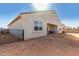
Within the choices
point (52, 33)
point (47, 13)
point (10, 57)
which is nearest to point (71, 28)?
point (52, 33)

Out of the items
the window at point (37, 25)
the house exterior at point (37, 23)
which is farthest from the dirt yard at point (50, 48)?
the window at point (37, 25)

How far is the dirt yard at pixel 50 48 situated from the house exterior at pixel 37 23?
46.5 inches

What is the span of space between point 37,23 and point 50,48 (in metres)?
3.30

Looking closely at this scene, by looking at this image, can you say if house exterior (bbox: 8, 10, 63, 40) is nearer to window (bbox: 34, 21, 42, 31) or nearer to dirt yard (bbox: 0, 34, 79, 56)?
A: window (bbox: 34, 21, 42, 31)

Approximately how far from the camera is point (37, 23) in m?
11.4

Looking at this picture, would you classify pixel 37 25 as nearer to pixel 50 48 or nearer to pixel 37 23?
pixel 37 23

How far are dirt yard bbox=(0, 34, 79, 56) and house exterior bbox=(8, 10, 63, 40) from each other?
1181mm

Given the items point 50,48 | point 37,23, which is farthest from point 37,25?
point 50,48

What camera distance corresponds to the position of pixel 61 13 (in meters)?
9.44

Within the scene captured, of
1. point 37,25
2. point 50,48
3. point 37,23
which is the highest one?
point 37,23

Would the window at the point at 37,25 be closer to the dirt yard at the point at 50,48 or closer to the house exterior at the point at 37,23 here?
the house exterior at the point at 37,23

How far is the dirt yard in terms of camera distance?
7.62 m

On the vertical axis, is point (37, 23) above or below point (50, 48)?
above

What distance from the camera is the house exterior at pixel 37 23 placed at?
11.0 meters
